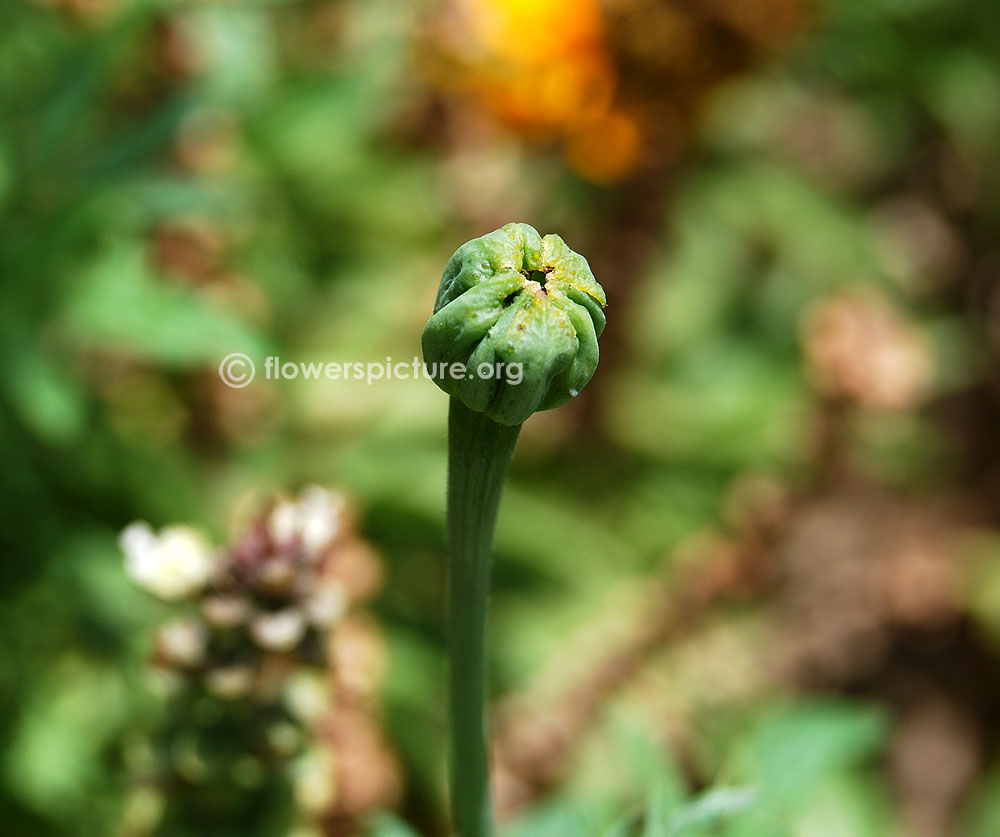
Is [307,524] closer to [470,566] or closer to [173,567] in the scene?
[173,567]

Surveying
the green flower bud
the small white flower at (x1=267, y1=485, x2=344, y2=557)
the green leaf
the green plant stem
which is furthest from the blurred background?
the green flower bud

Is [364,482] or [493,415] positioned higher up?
[364,482]

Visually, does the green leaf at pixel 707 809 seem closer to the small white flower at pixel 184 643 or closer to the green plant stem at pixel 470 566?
the green plant stem at pixel 470 566

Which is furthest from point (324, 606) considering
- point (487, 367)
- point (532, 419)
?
point (532, 419)

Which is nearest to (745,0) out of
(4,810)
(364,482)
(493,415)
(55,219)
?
(364,482)

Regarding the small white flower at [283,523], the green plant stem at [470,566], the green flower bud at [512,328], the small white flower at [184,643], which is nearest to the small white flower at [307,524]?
the small white flower at [283,523]

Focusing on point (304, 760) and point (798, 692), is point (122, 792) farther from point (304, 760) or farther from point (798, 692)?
point (798, 692)
